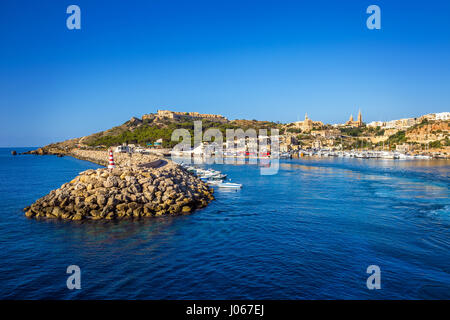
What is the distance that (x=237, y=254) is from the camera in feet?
35.2

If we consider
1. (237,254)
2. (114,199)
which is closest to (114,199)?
(114,199)

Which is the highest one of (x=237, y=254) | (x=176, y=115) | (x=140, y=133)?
(x=176, y=115)

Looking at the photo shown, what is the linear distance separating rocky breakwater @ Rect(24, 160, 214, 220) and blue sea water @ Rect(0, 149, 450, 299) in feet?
3.25

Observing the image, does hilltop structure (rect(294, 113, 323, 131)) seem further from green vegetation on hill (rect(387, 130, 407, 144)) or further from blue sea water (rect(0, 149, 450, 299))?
blue sea water (rect(0, 149, 450, 299))

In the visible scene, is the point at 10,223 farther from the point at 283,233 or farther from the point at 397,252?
the point at 397,252

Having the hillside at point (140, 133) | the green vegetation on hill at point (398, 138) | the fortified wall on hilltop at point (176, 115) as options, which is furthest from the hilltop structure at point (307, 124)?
the green vegetation on hill at point (398, 138)

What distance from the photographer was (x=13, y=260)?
10281 mm

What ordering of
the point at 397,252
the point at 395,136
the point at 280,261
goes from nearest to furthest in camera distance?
the point at 280,261 < the point at 397,252 < the point at 395,136

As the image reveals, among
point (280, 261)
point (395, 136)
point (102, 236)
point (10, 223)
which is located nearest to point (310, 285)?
point (280, 261)

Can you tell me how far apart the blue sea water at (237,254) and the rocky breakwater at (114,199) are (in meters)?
0.99

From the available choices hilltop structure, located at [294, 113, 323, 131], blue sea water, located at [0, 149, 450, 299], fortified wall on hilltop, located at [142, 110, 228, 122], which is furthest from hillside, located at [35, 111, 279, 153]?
blue sea water, located at [0, 149, 450, 299]

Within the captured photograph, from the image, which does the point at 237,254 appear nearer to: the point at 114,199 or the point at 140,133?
the point at 114,199

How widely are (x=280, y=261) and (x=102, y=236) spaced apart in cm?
731

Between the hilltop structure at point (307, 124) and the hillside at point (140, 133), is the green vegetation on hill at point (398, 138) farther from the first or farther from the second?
the hillside at point (140, 133)
